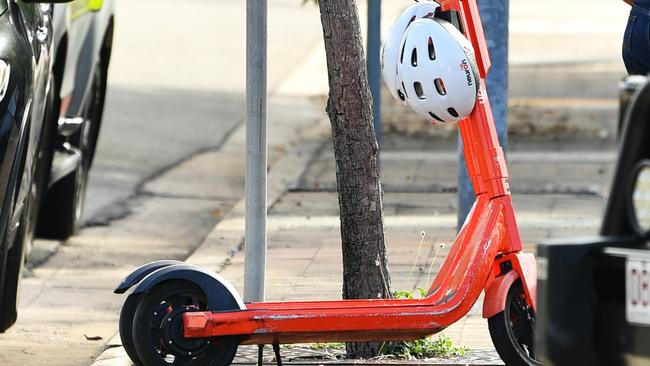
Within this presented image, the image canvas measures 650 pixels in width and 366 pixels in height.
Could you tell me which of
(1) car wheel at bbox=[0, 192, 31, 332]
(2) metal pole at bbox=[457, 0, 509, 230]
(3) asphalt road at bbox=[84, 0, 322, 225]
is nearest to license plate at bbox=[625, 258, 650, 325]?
(1) car wheel at bbox=[0, 192, 31, 332]

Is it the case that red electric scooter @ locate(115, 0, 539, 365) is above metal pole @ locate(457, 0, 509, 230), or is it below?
below

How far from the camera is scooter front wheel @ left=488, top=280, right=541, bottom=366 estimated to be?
5.55 meters

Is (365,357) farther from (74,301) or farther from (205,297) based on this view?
(74,301)

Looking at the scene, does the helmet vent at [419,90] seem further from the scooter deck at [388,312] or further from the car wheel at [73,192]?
the car wheel at [73,192]

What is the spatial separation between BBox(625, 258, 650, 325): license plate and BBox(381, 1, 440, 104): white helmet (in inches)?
67.7

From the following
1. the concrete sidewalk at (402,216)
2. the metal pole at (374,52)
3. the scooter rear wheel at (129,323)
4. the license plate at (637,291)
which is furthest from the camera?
the metal pole at (374,52)

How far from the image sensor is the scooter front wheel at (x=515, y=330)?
18.2ft

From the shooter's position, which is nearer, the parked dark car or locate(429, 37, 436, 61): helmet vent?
locate(429, 37, 436, 61): helmet vent

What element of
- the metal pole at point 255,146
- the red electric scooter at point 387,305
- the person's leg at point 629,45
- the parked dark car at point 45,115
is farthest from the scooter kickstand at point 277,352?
the person's leg at point 629,45

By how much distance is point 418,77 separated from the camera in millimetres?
5379

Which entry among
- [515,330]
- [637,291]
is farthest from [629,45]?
[637,291]

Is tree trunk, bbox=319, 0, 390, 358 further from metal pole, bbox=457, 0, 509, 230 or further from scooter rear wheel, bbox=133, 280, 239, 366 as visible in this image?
metal pole, bbox=457, 0, 509, 230

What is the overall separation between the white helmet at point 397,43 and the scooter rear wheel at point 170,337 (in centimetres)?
95

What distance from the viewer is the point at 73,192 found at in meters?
8.95
